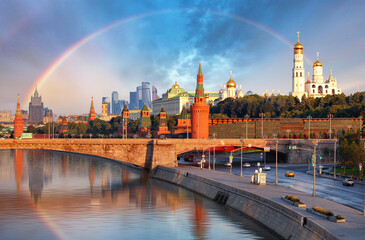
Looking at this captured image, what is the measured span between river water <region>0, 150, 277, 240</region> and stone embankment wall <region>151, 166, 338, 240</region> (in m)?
1.18

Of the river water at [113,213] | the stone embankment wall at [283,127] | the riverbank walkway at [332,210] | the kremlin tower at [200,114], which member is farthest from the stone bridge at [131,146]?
the stone embankment wall at [283,127]

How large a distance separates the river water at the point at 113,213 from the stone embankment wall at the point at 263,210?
118 centimetres

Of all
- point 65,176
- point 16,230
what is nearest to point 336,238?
point 16,230

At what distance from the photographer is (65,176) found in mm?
115562

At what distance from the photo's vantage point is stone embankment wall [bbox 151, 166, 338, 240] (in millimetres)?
44344

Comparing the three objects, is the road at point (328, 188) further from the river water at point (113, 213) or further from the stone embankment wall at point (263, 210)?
the river water at point (113, 213)

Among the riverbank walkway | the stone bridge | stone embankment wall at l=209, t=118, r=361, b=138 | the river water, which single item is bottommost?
the river water

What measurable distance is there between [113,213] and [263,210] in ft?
66.8

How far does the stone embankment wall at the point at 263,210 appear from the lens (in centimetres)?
4434

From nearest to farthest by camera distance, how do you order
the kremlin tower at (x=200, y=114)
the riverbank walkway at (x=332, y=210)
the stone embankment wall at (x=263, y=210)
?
1. the riverbank walkway at (x=332, y=210)
2. the stone embankment wall at (x=263, y=210)
3. the kremlin tower at (x=200, y=114)

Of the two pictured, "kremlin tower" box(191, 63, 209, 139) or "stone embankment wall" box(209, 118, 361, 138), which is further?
"stone embankment wall" box(209, 118, 361, 138)

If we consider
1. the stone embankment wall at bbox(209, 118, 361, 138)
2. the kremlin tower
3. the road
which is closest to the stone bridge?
the road

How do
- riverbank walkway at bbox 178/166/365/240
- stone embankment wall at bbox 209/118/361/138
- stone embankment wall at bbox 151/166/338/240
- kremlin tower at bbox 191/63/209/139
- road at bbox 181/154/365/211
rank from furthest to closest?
stone embankment wall at bbox 209/118/361/138, kremlin tower at bbox 191/63/209/139, road at bbox 181/154/365/211, stone embankment wall at bbox 151/166/338/240, riverbank walkway at bbox 178/166/365/240

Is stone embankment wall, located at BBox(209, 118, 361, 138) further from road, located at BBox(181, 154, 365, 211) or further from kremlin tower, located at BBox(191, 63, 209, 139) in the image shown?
road, located at BBox(181, 154, 365, 211)
